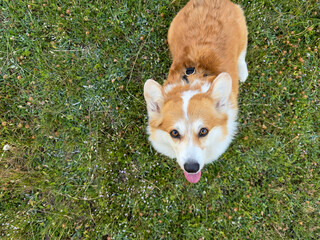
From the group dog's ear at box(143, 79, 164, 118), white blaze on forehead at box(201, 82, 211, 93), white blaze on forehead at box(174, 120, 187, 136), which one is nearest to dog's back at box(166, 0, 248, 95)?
white blaze on forehead at box(201, 82, 211, 93)

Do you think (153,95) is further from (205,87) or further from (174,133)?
(205,87)

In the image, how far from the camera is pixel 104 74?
3656mm

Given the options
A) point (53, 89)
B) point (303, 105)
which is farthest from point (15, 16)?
point (303, 105)

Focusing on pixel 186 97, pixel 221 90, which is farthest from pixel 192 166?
pixel 221 90

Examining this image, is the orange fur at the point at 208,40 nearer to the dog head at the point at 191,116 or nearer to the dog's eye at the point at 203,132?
the dog head at the point at 191,116

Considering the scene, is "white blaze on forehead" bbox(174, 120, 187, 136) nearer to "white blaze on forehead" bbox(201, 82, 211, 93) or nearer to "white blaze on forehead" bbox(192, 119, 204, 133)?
"white blaze on forehead" bbox(192, 119, 204, 133)

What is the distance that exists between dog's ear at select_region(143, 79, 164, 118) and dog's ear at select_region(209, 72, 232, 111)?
0.60 m

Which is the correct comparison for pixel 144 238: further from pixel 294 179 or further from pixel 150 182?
pixel 294 179

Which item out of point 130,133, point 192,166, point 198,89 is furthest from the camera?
point 130,133

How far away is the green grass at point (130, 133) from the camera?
Result: 333 centimetres

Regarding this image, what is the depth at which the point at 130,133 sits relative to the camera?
355cm

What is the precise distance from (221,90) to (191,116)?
0.45 metres

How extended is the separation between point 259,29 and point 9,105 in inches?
189

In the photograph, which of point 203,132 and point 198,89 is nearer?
point 203,132
